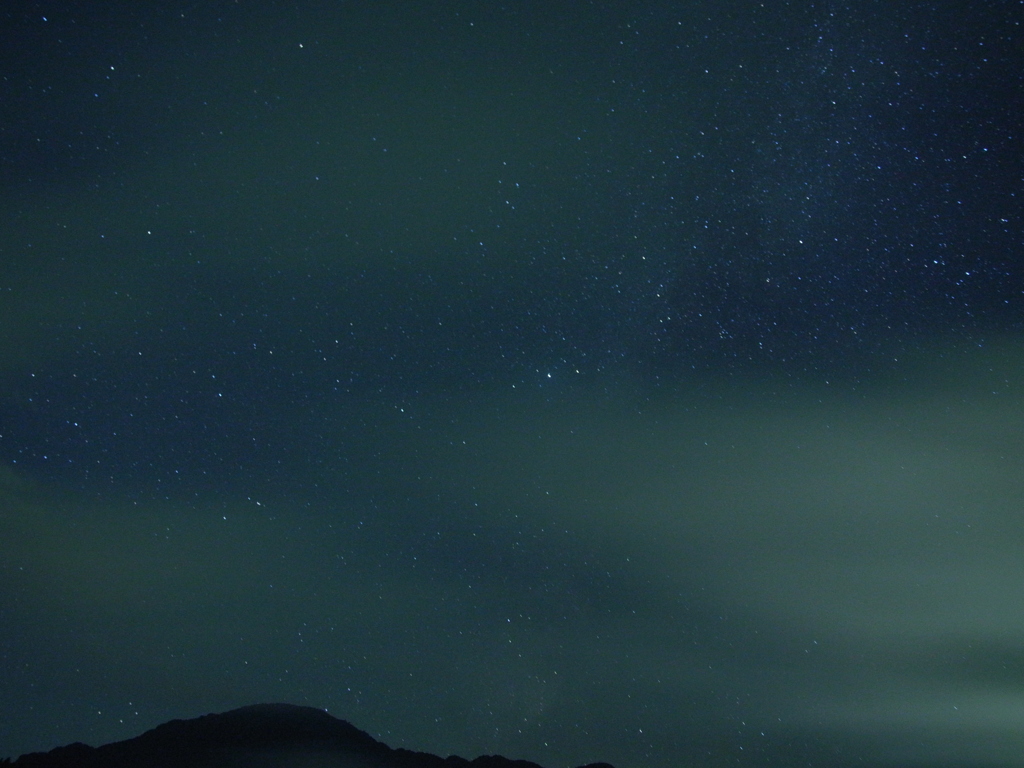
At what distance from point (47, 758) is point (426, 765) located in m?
41.9

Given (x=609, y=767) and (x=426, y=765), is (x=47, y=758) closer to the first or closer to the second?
(x=426, y=765)

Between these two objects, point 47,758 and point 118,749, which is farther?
point 118,749

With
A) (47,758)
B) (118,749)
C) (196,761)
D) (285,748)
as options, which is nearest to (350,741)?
(285,748)

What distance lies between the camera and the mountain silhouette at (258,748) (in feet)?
267

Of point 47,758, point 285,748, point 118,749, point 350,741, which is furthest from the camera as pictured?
point 350,741

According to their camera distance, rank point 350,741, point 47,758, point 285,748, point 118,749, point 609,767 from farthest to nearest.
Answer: point 609,767
point 350,741
point 285,748
point 118,749
point 47,758

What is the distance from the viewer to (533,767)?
106 metres

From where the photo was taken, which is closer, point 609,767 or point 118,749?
point 118,749

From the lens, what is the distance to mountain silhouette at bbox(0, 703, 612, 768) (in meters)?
81.4

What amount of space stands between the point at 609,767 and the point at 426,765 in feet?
78.2

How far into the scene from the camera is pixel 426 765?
10156 centimetres

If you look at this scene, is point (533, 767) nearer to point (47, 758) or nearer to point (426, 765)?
point (426, 765)

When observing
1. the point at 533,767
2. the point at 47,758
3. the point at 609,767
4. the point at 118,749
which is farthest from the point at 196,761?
the point at 609,767

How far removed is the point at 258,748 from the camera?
9162 centimetres
